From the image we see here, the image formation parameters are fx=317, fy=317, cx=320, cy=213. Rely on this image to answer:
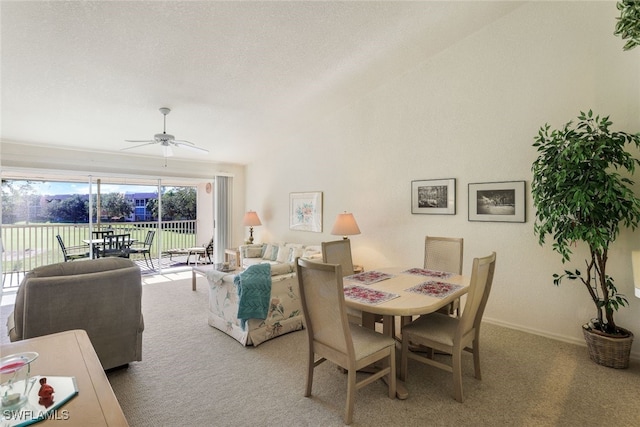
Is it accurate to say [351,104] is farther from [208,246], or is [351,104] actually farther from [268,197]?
[208,246]

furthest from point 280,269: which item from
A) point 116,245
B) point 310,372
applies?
point 116,245

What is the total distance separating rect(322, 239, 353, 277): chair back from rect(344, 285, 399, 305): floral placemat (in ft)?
2.08

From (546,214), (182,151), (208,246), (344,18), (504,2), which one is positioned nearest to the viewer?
(546,214)

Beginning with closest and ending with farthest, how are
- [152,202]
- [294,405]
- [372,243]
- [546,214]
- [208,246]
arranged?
[294,405] < [546,214] < [372,243] < [152,202] < [208,246]

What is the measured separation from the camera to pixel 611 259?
9.78 feet

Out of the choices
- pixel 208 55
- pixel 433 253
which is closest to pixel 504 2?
pixel 433 253

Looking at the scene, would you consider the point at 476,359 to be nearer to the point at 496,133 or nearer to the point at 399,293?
the point at 399,293

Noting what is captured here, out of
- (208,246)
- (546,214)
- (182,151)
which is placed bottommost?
(208,246)

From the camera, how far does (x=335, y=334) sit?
79.2 inches

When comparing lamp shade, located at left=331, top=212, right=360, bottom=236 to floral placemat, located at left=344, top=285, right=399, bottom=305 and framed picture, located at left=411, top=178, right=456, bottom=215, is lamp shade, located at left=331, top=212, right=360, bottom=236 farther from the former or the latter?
floral placemat, located at left=344, top=285, right=399, bottom=305

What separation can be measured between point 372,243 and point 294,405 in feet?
9.33

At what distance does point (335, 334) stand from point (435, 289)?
0.93 metres

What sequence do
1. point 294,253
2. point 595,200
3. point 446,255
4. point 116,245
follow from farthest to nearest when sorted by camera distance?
point 116,245 → point 294,253 → point 446,255 → point 595,200

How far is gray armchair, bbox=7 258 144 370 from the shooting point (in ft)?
7.05
